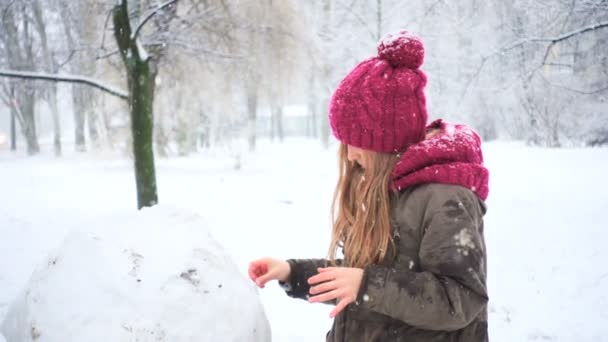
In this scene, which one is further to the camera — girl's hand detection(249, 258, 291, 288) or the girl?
girl's hand detection(249, 258, 291, 288)

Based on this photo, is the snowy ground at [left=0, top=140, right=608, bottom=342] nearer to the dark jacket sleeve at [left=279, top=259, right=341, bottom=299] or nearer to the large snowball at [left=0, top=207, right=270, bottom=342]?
the large snowball at [left=0, top=207, right=270, bottom=342]

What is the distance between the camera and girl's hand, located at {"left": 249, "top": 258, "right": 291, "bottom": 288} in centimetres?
149

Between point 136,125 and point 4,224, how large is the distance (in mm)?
3515

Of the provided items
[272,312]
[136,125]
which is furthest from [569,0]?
[136,125]

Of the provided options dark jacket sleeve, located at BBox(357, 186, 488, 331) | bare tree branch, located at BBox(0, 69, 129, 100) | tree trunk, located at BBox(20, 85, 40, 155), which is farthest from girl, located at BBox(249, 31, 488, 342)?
tree trunk, located at BBox(20, 85, 40, 155)

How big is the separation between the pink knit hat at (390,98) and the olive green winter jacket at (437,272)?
0.21 metres

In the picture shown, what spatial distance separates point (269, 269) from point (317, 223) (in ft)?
20.2

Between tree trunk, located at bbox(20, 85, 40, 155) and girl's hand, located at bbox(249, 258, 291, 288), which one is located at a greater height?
tree trunk, located at bbox(20, 85, 40, 155)

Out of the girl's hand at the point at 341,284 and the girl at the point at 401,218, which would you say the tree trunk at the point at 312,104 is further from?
the girl's hand at the point at 341,284

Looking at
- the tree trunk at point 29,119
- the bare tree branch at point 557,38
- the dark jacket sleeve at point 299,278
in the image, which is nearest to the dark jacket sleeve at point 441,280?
the dark jacket sleeve at point 299,278

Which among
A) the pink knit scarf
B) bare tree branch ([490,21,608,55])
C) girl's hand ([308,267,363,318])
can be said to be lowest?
girl's hand ([308,267,363,318])

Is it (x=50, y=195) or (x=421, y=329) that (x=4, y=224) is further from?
(x=421, y=329)

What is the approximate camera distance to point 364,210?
1312mm

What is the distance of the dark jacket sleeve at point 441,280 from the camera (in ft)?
3.45
